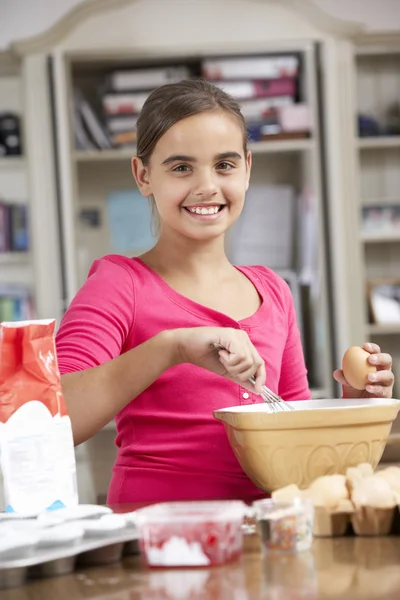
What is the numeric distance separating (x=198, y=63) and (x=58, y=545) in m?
3.21

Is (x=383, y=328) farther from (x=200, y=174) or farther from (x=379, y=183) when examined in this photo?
(x=200, y=174)

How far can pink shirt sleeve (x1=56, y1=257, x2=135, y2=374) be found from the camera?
1208 millimetres

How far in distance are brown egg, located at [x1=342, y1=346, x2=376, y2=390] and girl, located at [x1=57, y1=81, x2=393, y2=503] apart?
0.04ft

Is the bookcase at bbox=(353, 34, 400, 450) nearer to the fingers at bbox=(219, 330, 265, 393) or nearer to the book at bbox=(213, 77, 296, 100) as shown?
the book at bbox=(213, 77, 296, 100)

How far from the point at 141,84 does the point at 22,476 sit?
118 inches

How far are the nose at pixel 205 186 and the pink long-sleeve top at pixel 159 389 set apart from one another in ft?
0.52

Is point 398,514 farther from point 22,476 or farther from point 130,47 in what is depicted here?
point 130,47

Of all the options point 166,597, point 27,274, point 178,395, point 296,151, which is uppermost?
point 296,151

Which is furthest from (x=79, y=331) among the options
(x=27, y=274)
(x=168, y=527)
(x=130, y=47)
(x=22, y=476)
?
(x=27, y=274)

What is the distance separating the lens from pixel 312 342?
12.4 feet

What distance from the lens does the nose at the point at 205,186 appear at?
128cm

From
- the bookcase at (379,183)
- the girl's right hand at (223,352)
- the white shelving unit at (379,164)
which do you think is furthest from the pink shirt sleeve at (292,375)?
the white shelving unit at (379,164)

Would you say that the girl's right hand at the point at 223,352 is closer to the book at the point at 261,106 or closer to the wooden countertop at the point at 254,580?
the wooden countertop at the point at 254,580

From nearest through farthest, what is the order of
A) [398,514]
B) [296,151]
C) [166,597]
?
[166,597]
[398,514]
[296,151]
